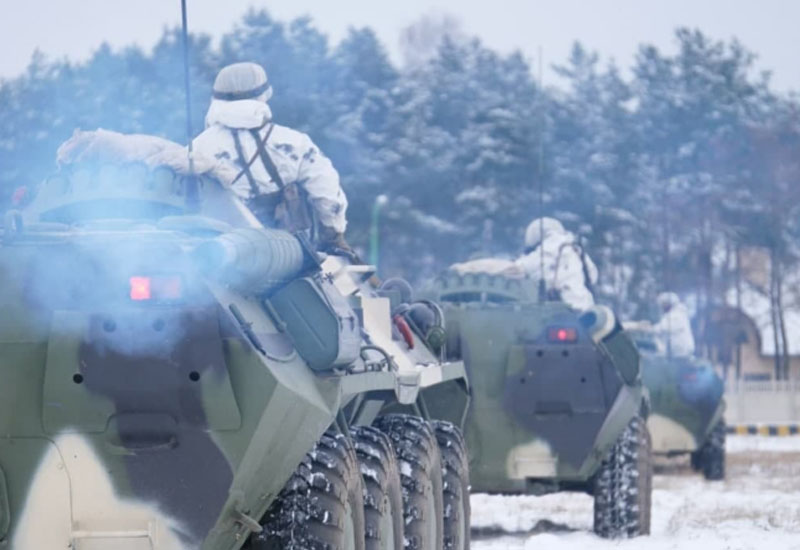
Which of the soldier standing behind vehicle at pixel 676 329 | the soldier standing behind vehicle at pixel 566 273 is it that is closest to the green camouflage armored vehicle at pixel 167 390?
the soldier standing behind vehicle at pixel 566 273

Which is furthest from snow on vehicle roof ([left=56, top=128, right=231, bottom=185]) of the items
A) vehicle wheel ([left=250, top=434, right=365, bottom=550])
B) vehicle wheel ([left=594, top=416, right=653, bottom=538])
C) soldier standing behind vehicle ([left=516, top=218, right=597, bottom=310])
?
soldier standing behind vehicle ([left=516, top=218, right=597, bottom=310])

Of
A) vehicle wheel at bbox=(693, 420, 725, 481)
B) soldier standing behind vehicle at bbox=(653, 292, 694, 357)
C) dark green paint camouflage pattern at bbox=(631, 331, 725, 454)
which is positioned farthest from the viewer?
soldier standing behind vehicle at bbox=(653, 292, 694, 357)

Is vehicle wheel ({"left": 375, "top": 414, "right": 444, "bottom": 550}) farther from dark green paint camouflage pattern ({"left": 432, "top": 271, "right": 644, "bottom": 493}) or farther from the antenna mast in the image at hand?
dark green paint camouflage pattern ({"left": 432, "top": 271, "right": 644, "bottom": 493})

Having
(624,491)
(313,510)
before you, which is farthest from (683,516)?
(313,510)

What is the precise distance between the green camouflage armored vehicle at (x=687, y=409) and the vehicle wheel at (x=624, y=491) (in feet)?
26.9

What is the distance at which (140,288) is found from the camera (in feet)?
28.4

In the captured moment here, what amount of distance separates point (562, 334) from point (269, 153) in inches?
173

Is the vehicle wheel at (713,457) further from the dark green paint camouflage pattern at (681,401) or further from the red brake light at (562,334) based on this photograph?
the red brake light at (562,334)

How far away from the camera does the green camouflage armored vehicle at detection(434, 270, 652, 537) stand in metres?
16.8

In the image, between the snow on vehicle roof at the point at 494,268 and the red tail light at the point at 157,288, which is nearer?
the red tail light at the point at 157,288

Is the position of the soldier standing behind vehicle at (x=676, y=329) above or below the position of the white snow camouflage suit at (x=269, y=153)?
below

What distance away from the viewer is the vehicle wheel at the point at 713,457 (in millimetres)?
25891

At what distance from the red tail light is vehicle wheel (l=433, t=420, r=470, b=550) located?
4.35 metres

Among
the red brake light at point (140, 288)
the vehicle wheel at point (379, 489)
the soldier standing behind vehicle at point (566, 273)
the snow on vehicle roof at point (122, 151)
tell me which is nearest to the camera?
the red brake light at point (140, 288)
